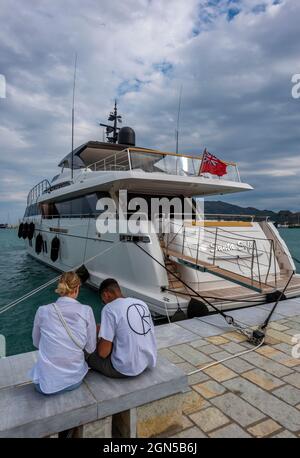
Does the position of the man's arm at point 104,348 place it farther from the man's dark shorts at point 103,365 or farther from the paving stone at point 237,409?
the paving stone at point 237,409

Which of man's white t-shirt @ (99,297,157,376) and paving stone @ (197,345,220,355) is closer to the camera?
man's white t-shirt @ (99,297,157,376)

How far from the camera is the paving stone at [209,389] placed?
3.00m

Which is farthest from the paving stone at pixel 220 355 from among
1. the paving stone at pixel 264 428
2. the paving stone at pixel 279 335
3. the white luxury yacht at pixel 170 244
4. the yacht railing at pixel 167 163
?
the yacht railing at pixel 167 163

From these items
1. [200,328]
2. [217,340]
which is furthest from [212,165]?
[217,340]

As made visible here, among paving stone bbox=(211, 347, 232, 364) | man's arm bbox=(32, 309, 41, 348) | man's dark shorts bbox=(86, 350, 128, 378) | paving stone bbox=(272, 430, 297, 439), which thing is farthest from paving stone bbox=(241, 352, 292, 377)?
man's arm bbox=(32, 309, 41, 348)

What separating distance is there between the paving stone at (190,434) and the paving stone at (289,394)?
3.36ft

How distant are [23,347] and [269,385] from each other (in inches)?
197

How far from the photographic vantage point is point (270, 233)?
866 centimetres

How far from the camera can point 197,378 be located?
10.9 feet

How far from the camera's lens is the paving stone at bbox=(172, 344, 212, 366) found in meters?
3.68

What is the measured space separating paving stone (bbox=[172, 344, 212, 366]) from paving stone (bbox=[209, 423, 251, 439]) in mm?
1103

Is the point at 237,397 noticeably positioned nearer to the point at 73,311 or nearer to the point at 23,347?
the point at 73,311

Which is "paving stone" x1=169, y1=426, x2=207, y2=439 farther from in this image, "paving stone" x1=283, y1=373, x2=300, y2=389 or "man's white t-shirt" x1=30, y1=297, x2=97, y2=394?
"paving stone" x1=283, y1=373, x2=300, y2=389

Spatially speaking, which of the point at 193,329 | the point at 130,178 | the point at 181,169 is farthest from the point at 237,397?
the point at 181,169
